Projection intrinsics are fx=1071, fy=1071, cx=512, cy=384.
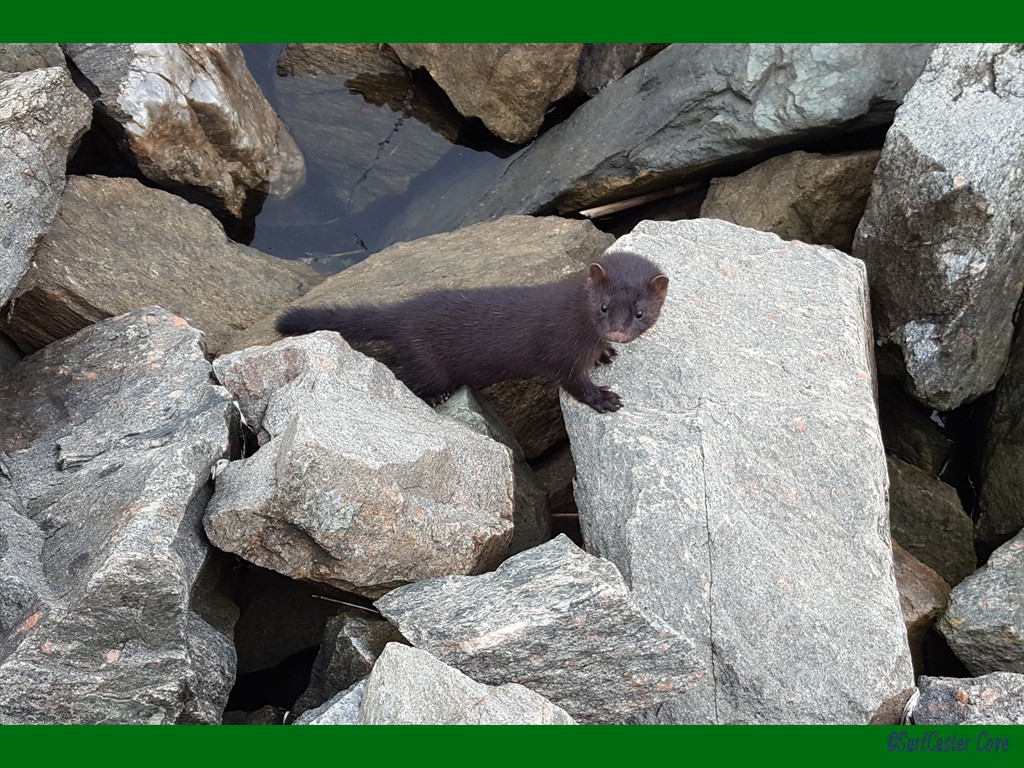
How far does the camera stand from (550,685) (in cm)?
424

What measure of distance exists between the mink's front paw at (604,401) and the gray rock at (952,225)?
2135 millimetres

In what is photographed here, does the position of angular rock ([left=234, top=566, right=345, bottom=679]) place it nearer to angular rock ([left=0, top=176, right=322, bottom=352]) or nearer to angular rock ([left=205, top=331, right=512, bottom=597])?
angular rock ([left=205, top=331, right=512, bottom=597])

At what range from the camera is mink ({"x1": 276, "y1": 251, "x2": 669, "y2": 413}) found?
18.0 ft

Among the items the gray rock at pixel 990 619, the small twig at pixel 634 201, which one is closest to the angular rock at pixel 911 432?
the gray rock at pixel 990 619

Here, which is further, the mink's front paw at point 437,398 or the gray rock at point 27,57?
the gray rock at point 27,57

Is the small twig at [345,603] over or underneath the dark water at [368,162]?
underneath

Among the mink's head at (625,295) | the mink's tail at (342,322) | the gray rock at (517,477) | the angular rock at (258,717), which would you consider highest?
the mink's head at (625,295)

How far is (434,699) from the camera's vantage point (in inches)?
146

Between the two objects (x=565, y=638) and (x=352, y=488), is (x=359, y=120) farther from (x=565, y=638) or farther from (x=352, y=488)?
(x=565, y=638)

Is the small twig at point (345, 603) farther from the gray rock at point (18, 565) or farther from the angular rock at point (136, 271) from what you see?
the angular rock at point (136, 271)

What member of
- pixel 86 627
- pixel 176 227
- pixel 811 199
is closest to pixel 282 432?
pixel 86 627

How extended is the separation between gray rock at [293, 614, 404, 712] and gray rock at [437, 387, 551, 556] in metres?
0.95

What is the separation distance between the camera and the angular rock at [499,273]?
6402 millimetres

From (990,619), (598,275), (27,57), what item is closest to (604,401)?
(598,275)
